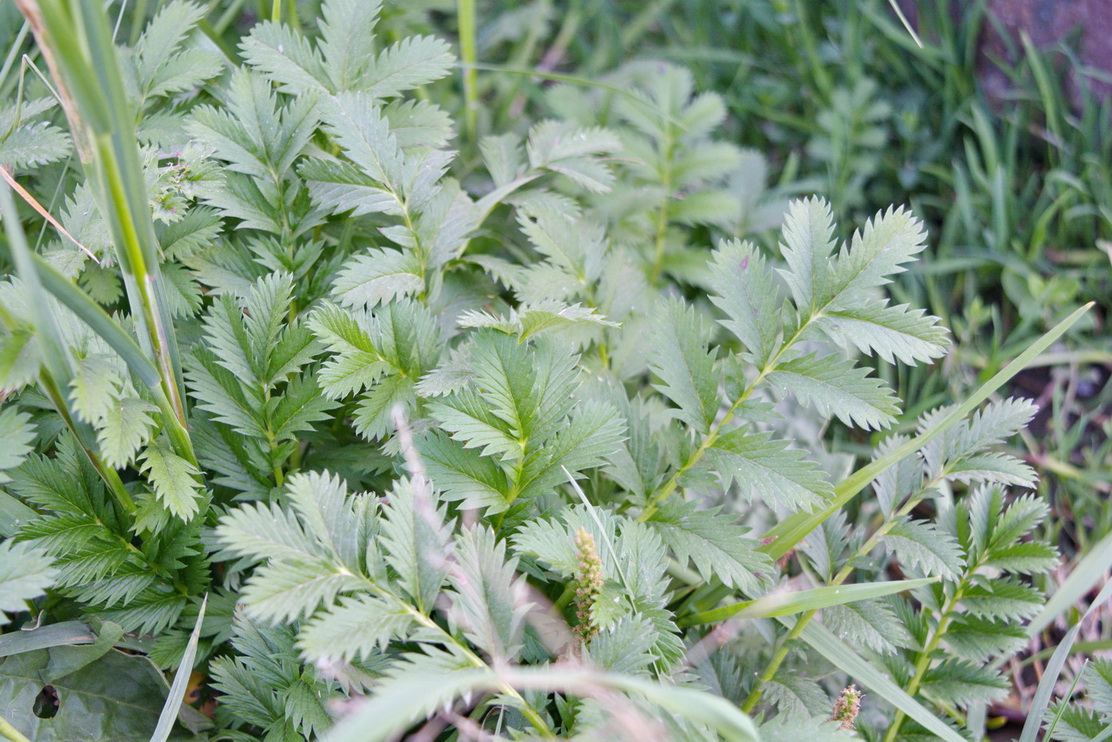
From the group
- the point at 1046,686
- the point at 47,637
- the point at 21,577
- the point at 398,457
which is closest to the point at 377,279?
the point at 398,457

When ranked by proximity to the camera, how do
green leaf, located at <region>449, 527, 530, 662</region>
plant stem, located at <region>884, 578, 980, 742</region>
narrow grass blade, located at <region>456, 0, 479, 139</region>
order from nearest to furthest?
green leaf, located at <region>449, 527, 530, 662</region> < plant stem, located at <region>884, 578, 980, 742</region> < narrow grass blade, located at <region>456, 0, 479, 139</region>

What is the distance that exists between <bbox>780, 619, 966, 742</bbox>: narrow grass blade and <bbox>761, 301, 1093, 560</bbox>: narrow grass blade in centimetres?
14

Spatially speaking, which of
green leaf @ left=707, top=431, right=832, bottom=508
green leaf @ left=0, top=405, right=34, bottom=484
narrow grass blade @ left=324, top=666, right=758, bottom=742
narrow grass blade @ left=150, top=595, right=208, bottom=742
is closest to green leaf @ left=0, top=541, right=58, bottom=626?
green leaf @ left=0, top=405, right=34, bottom=484

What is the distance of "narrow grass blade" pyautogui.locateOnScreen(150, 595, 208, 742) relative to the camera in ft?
3.99

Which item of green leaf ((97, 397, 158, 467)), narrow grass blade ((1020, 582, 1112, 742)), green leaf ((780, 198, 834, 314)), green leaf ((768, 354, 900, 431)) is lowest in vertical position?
narrow grass blade ((1020, 582, 1112, 742))

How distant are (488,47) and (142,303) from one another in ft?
5.58

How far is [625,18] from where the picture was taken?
9.19 ft

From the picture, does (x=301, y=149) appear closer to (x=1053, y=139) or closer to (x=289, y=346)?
(x=289, y=346)

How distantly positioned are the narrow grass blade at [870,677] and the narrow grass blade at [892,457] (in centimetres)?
14

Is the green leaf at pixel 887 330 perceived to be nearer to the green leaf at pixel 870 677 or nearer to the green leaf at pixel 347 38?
the green leaf at pixel 870 677

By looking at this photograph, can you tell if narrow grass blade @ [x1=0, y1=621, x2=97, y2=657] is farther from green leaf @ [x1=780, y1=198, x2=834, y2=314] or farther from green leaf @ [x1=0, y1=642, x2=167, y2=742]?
green leaf @ [x1=780, y1=198, x2=834, y2=314]

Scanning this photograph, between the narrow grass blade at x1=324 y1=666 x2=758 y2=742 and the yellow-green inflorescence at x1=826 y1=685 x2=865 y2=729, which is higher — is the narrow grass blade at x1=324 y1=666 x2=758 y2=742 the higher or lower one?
the higher one

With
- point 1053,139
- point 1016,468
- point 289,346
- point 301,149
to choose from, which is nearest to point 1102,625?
point 1016,468

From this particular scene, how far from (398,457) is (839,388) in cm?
72
